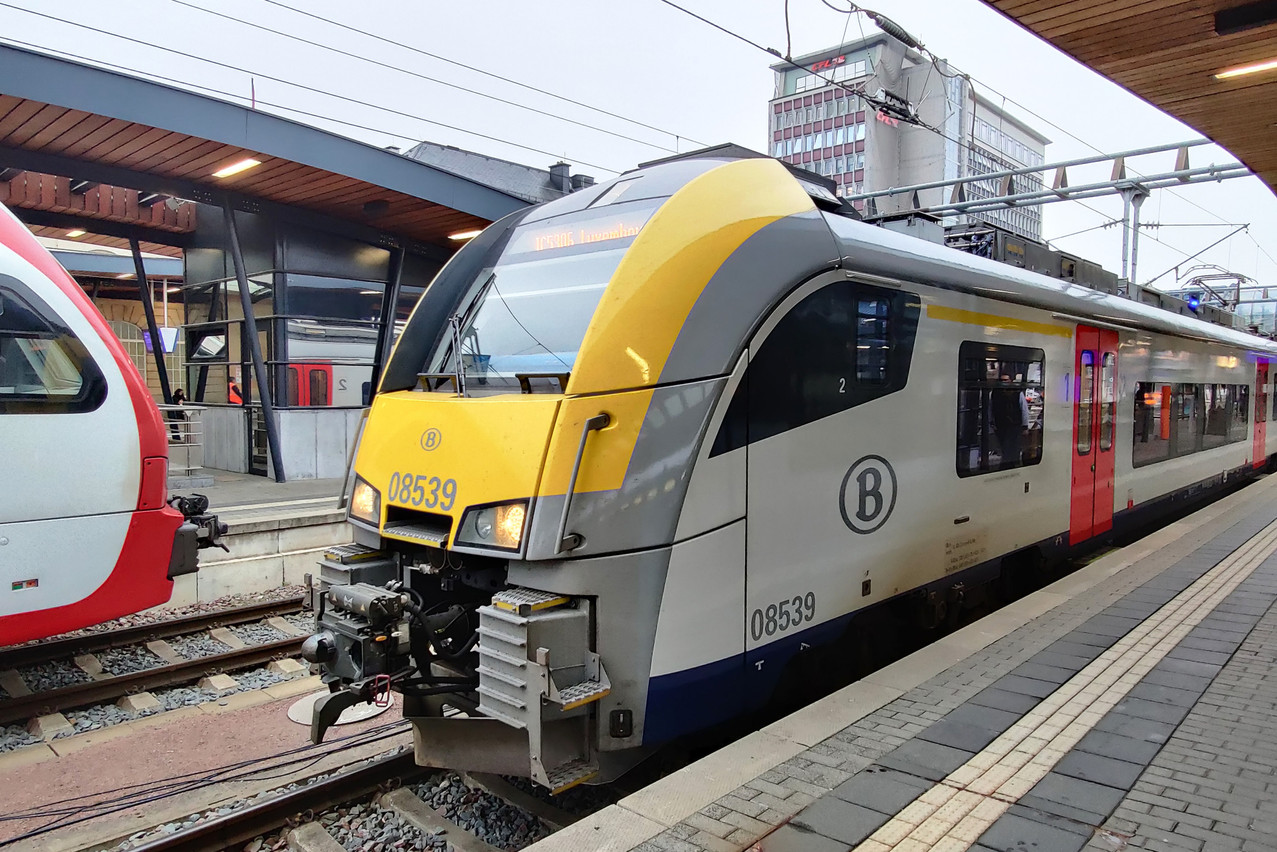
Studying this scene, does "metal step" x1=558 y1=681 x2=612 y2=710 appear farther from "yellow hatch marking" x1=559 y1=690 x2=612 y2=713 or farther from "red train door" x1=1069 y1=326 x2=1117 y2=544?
"red train door" x1=1069 y1=326 x2=1117 y2=544

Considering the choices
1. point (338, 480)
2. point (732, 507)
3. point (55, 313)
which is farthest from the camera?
point (338, 480)

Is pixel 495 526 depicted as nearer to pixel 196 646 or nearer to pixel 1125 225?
pixel 196 646

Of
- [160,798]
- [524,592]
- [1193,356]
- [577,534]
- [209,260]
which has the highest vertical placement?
[209,260]

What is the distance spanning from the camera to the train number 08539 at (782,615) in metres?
4.04

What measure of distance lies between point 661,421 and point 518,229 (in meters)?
2.03

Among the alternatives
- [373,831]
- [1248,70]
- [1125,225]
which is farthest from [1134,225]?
[373,831]

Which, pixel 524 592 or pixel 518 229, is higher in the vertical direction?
pixel 518 229

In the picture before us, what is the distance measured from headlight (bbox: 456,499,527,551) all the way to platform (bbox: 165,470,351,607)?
504 centimetres

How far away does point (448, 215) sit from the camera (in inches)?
504

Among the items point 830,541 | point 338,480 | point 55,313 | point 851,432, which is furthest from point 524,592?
point 338,480

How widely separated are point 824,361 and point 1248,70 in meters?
4.03

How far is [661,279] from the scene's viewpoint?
369 cm

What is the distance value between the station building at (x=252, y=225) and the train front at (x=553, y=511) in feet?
23.7

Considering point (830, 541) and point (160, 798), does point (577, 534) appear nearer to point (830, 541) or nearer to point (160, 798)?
point (830, 541)
